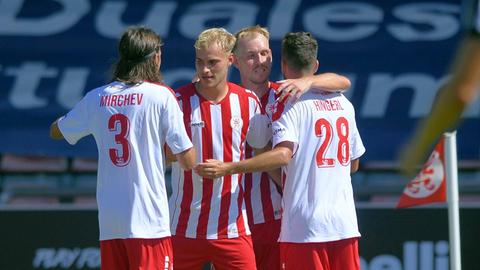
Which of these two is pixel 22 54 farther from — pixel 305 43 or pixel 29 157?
pixel 305 43

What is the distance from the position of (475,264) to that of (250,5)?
233 centimetres

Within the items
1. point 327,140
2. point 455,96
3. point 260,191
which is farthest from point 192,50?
point 455,96

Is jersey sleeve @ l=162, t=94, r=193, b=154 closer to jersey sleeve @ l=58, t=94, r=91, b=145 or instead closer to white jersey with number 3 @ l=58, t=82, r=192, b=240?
white jersey with number 3 @ l=58, t=82, r=192, b=240

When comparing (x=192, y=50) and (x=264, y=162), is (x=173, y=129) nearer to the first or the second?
(x=264, y=162)

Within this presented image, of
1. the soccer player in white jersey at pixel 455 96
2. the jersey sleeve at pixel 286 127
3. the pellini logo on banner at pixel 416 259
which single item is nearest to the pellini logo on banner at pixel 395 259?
the pellini logo on banner at pixel 416 259

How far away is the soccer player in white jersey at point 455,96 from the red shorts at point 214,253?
277 cm

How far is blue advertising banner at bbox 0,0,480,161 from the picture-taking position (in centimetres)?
672

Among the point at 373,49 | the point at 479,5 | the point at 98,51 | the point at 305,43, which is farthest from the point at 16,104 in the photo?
the point at 479,5

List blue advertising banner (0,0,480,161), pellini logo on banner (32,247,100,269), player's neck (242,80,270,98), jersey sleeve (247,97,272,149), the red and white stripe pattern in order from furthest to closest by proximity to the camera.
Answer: pellini logo on banner (32,247,100,269)
blue advertising banner (0,0,480,161)
player's neck (242,80,270,98)
the red and white stripe pattern
jersey sleeve (247,97,272,149)

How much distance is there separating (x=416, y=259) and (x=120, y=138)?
10.4 feet

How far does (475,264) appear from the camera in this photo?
22.6 ft

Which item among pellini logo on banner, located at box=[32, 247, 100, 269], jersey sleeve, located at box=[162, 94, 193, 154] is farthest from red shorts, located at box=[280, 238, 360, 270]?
pellini logo on banner, located at box=[32, 247, 100, 269]

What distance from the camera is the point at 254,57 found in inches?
189

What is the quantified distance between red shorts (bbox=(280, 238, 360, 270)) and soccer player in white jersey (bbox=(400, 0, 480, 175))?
2.73 metres
